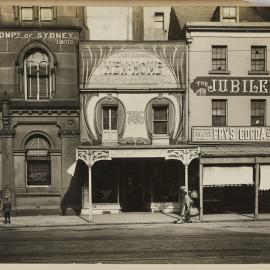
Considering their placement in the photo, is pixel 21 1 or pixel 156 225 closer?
pixel 21 1

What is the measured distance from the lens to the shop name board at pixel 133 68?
25.6 metres

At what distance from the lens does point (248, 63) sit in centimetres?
2612

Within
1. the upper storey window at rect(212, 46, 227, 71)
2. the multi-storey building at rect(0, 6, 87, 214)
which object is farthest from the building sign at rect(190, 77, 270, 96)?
the multi-storey building at rect(0, 6, 87, 214)

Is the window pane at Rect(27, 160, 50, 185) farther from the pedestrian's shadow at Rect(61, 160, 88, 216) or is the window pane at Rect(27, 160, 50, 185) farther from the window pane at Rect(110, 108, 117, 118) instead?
the window pane at Rect(110, 108, 117, 118)

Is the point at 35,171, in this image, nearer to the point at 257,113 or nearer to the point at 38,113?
the point at 38,113

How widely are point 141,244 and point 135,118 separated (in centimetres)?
995

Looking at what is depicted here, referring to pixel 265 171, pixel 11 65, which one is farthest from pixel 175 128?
pixel 11 65

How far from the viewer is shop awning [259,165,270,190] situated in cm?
2452

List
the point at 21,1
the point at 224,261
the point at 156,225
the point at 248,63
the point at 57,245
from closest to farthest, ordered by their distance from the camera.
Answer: the point at 21,1 < the point at 224,261 < the point at 57,245 < the point at 156,225 < the point at 248,63

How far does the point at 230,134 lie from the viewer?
85.5ft

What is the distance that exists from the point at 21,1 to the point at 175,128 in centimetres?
1931

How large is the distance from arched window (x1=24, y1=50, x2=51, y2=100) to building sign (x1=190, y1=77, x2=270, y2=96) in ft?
23.7

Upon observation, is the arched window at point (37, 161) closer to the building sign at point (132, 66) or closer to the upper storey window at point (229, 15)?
the building sign at point (132, 66)

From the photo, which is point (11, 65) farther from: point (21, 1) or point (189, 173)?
point (21, 1)
